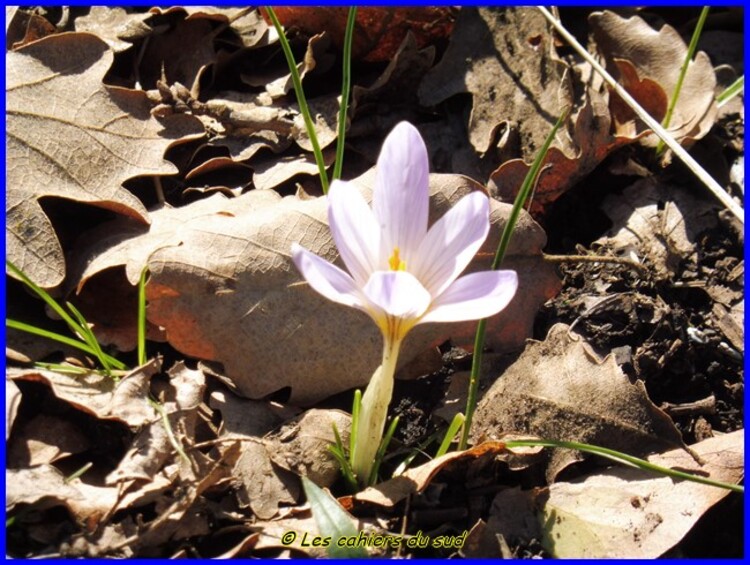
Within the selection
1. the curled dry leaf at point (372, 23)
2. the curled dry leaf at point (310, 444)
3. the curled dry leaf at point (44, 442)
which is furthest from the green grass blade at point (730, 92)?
the curled dry leaf at point (44, 442)

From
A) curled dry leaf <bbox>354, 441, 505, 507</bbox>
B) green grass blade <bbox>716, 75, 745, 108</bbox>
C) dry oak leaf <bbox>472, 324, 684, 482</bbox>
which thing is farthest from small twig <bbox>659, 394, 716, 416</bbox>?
green grass blade <bbox>716, 75, 745, 108</bbox>

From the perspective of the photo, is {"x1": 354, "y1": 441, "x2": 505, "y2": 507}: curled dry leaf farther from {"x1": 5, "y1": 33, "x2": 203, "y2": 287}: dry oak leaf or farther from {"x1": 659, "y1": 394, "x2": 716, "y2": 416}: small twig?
{"x1": 5, "y1": 33, "x2": 203, "y2": 287}: dry oak leaf

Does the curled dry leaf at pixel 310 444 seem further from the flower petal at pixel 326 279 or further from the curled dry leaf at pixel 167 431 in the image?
the flower petal at pixel 326 279

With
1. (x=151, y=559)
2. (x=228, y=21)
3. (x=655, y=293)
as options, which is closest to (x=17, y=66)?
(x=228, y=21)

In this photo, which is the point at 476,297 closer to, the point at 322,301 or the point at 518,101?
the point at 322,301

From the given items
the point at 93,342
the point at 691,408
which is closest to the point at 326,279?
the point at 93,342

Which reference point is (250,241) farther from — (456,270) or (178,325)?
(456,270)
